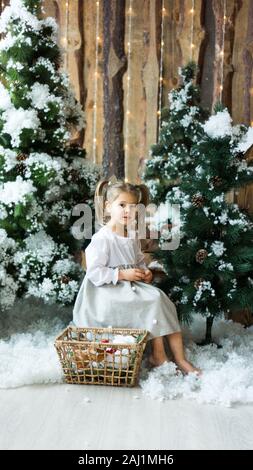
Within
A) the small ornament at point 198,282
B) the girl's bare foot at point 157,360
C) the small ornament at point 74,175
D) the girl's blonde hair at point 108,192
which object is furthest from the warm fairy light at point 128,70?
the girl's bare foot at point 157,360

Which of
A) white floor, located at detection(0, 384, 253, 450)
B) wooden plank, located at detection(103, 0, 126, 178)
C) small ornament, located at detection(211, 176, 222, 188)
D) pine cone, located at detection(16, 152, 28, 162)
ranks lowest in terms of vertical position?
white floor, located at detection(0, 384, 253, 450)

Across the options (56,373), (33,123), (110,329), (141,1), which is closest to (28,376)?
(56,373)

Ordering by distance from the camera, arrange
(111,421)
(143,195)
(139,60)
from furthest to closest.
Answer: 1. (139,60)
2. (143,195)
3. (111,421)

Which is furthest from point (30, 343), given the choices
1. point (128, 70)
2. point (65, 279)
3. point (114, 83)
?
point (128, 70)

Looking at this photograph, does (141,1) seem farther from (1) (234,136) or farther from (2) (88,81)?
(1) (234,136)

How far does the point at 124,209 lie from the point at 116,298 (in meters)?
0.53

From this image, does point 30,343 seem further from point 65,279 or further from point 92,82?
point 92,82

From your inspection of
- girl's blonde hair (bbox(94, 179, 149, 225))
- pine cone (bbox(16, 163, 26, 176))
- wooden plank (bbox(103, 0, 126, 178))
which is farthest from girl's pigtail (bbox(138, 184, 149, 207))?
wooden plank (bbox(103, 0, 126, 178))

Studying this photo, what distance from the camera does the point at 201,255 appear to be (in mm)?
3381

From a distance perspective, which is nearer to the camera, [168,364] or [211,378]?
[211,378]

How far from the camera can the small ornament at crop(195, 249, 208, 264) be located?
3.38m

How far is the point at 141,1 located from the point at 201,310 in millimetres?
2958

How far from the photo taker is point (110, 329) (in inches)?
119

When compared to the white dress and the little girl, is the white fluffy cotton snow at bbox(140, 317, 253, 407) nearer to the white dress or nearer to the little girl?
the little girl
